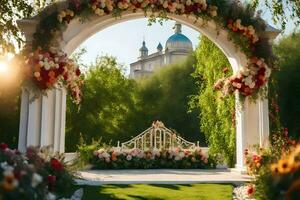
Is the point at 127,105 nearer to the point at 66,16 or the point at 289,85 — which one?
the point at 289,85

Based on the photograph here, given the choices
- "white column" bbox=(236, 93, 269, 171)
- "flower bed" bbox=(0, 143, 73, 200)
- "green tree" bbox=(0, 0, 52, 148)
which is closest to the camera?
"flower bed" bbox=(0, 143, 73, 200)

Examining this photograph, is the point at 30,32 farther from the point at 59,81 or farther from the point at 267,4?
the point at 267,4

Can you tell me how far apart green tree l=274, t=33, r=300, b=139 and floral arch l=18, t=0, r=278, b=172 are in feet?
18.2

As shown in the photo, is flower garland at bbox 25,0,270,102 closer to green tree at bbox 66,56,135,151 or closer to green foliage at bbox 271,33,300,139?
green foliage at bbox 271,33,300,139

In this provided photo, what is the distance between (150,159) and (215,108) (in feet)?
7.07

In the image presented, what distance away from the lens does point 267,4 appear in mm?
8742

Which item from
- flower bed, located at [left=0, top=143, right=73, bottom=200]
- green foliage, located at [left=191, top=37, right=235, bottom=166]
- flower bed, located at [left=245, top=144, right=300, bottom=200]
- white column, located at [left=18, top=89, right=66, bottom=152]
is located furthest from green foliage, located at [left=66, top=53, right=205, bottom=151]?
flower bed, located at [left=0, top=143, right=73, bottom=200]

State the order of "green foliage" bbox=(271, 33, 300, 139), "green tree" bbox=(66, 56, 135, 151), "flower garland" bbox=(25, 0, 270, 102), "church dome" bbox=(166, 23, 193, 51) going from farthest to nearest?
1. "church dome" bbox=(166, 23, 193, 51)
2. "green tree" bbox=(66, 56, 135, 151)
3. "green foliage" bbox=(271, 33, 300, 139)
4. "flower garland" bbox=(25, 0, 270, 102)

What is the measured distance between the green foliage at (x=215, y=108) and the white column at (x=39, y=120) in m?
3.93

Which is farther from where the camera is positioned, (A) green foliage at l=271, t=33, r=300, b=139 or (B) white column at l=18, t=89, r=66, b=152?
(A) green foliage at l=271, t=33, r=300, b=139

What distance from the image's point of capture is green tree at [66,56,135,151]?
2209cm

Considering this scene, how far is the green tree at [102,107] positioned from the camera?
22094mm

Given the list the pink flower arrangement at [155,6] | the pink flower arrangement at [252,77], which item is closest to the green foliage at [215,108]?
the pink flower arrangement at [252,77]

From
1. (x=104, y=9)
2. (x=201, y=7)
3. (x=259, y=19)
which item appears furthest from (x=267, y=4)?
(x=104, y=9)
